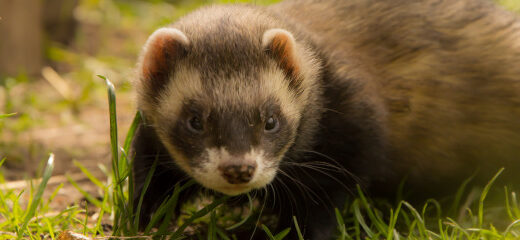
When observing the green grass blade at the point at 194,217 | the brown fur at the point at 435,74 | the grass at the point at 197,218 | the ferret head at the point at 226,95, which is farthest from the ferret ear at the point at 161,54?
the brown fur at the point at 435,74

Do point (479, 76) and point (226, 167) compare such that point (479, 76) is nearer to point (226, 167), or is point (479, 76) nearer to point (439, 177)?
point (439, 177)

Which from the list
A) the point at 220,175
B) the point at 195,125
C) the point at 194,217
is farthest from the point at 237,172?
the point at 194,217

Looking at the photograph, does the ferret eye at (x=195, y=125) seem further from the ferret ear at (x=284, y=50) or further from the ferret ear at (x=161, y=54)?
the ferret ear at (x=284, y=50)

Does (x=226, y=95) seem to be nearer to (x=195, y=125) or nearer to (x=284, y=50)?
(x=195, y=125)

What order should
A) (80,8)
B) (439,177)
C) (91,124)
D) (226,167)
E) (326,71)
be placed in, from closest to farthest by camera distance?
1. (226,167)
2. (326,71)
3. (439,177)
4. (91,124)
5. (80,8)

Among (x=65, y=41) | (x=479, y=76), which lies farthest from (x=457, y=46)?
(x=65, y=41)

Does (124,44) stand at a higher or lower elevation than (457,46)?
lower

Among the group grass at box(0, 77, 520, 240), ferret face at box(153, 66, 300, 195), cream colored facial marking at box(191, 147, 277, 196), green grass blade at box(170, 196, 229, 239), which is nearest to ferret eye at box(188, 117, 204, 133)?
ferret face at box(153, 66, 300, 195)
